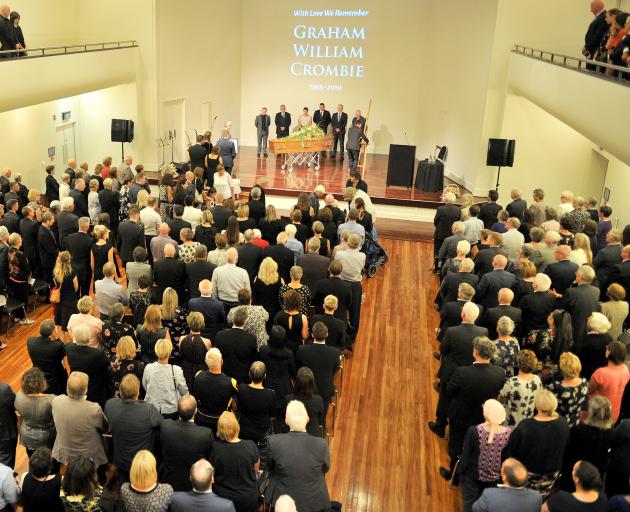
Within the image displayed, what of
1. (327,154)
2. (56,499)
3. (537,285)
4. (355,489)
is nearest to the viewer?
(56,499)

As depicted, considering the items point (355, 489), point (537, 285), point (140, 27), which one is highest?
point (140, 27)

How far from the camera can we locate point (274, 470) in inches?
162

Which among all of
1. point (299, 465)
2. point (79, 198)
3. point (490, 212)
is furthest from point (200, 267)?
point (490, 212)

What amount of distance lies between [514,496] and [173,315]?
10.5ft

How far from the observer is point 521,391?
4.73 m

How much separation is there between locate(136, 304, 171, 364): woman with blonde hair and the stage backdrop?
46.8 ft

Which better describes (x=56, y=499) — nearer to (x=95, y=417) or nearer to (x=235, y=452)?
(x=95, y=417)

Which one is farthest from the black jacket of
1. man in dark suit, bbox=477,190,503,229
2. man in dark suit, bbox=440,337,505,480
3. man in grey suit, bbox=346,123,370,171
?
man in grey suit, bbox=346,123,370,171

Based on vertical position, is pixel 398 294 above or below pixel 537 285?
below

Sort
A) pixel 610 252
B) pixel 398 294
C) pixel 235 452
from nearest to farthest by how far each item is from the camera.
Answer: pixel 235 452
pixel 610 252
pixel 398 294

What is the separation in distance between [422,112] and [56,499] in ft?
52.0

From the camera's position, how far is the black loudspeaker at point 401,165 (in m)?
13.9

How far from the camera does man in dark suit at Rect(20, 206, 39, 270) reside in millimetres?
8000

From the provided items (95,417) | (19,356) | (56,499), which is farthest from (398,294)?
(56,499)
